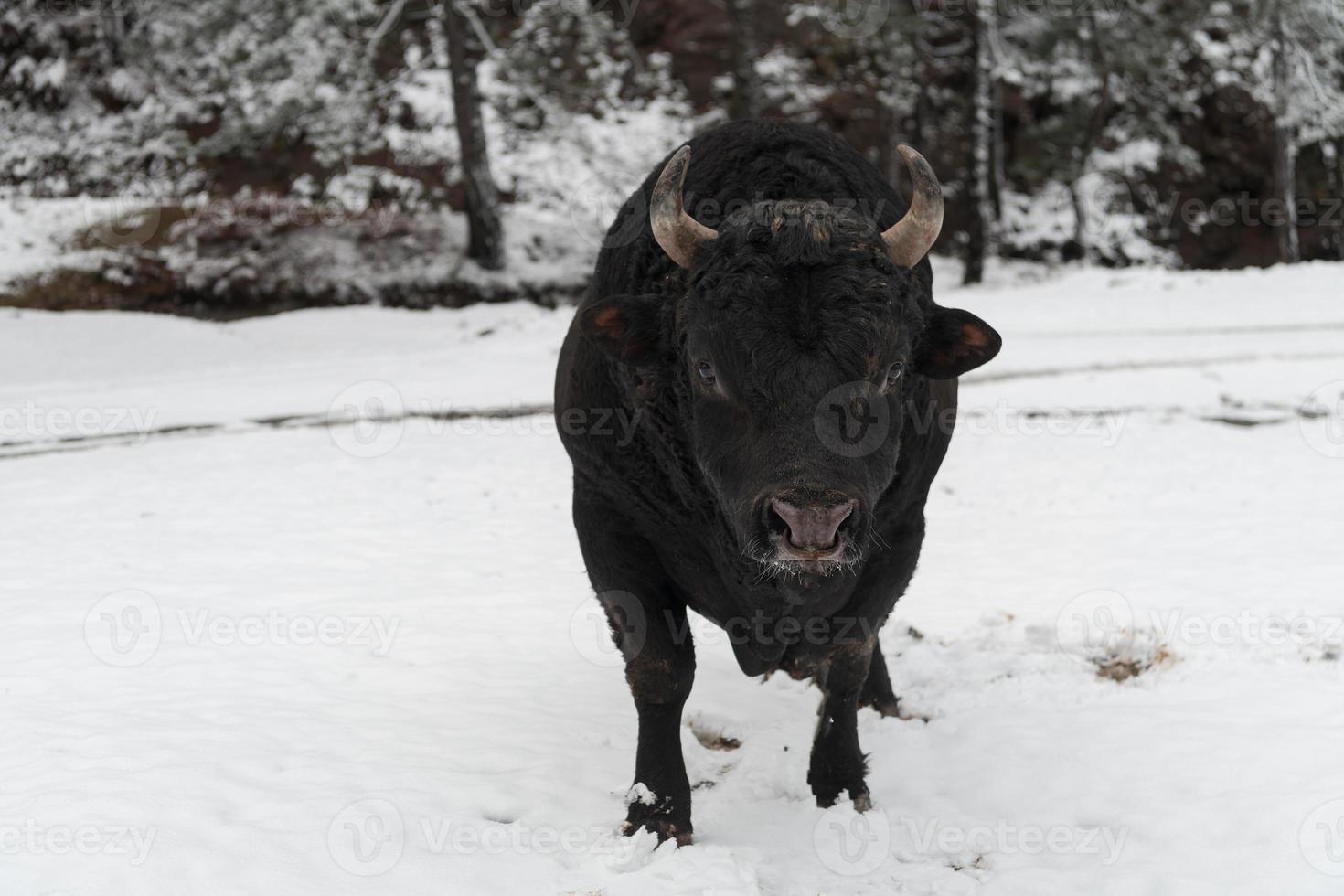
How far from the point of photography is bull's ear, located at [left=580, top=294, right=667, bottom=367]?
412cm

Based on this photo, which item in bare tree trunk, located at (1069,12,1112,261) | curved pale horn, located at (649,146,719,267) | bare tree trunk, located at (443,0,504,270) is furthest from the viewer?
bare tree trunk, located at (1069,12,1112,261)

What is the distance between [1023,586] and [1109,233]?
1850 cm

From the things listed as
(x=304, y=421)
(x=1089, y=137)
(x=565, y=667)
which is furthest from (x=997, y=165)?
→ (x=565, y=667)

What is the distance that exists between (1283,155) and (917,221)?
2311 centimetres

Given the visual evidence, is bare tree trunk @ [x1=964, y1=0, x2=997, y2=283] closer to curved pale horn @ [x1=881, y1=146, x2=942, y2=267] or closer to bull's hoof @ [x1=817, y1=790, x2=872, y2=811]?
bull's hoof @ [x1=817, y1=790, x2=872, y2=811]

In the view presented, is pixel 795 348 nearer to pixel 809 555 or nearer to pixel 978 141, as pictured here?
pixel 809 555

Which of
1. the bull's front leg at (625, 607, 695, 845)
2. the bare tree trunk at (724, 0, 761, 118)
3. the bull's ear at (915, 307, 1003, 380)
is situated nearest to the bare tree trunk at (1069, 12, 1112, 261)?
the bare tree trunk at (724, 0, 761, 118)

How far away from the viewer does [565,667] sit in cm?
658

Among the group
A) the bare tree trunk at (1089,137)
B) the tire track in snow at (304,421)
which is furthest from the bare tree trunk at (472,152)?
the bare tree trunk at (1089,137)

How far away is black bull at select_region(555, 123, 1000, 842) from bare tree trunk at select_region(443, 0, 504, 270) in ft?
47.2

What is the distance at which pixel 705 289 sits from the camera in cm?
391

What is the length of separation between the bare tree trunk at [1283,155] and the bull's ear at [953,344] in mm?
21540

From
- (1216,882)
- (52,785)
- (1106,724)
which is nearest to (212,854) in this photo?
(52,785)

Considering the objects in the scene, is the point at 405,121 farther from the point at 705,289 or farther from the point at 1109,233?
the point at 705,289
